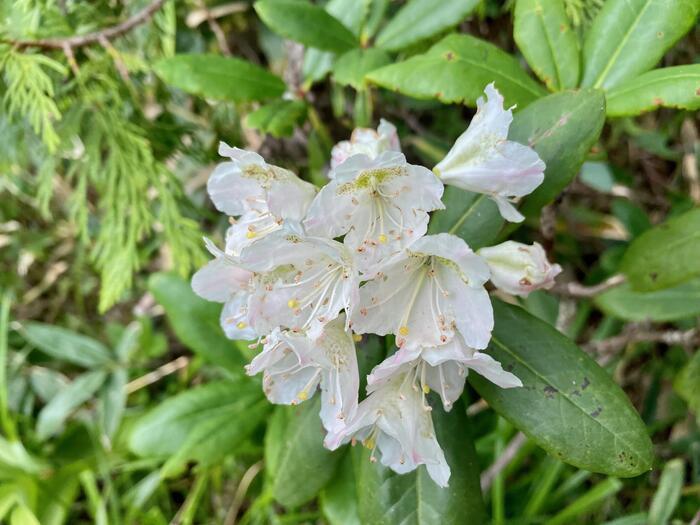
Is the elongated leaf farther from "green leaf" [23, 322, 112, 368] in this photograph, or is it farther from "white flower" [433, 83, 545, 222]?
A: "white flower" [433, 83, 545, 222]

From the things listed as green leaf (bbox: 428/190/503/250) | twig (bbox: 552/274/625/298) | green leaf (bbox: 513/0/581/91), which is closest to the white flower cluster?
green leaf (bbox: 428/190/503/250)

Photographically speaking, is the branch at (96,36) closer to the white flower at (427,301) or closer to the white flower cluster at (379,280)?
the white flower cluster at (379,280)

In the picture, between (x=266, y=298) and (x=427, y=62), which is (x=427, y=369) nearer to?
(x=266, y=298)

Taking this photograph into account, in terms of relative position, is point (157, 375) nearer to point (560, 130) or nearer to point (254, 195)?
point (254, 195)

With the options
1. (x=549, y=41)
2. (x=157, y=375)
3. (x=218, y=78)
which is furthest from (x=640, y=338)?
(x=157, y=375)

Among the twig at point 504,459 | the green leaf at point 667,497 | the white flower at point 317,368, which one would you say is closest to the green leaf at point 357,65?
the white flower at point 317,368

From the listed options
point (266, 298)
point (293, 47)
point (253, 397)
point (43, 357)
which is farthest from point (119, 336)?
point (266, 298)
